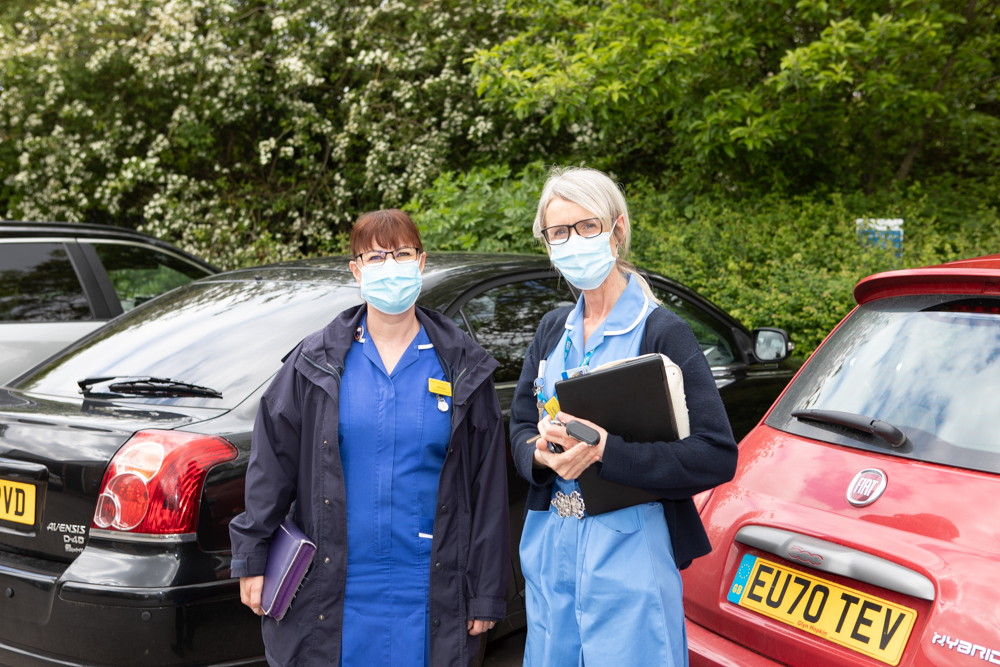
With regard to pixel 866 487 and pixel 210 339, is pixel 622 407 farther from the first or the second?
pixel 210 339

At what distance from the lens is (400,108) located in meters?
10.5

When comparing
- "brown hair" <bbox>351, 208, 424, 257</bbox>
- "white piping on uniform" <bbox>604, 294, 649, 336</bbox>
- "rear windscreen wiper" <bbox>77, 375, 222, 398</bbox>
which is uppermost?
"brown hair" <bbox>351, 208, 424, 257</bbox>

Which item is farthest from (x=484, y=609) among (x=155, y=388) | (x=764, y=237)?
(x=764, y=237)

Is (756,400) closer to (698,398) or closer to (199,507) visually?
(698,398)

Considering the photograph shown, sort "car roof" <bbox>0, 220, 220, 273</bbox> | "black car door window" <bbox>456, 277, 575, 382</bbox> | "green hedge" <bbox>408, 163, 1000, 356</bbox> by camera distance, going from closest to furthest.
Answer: "black car door window" <bbox>456, 277, 575, 382</bbox> → "car roof" <bbox>0, 220, 220, 273</bbox> → "green hedge" <bbox>408, 163, 1000, 356</bbox>

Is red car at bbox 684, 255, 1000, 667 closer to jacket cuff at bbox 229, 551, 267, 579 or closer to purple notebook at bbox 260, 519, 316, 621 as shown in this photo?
purple notebook at bbox 260, 519, 316, 621

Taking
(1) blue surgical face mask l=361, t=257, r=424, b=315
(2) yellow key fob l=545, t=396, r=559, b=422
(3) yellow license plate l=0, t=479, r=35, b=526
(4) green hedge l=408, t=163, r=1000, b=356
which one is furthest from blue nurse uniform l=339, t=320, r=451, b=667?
(4) green hedge l=408, t=163, r=1000, b=356

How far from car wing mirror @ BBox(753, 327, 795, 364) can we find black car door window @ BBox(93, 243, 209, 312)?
13.2 feet

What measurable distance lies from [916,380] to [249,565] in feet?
5.83

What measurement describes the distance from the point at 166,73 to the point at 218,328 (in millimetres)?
8352

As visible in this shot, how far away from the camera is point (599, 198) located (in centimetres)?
202

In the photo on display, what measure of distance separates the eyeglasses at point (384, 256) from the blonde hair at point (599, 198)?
0.42 meters

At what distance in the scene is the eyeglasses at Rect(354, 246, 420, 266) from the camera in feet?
7.33

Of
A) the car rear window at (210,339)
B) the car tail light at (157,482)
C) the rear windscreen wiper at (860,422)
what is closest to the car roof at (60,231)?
the car rear window at (210,339)
